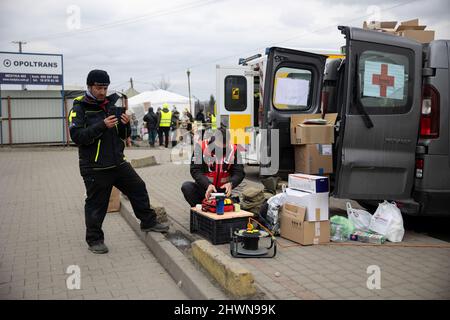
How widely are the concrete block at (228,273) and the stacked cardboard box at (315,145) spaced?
262cm

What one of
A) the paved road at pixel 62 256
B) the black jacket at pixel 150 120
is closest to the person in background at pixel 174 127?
the black jacket at pixel 150 120

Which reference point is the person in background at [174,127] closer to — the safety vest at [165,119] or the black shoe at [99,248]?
the safety vest at [165,119]

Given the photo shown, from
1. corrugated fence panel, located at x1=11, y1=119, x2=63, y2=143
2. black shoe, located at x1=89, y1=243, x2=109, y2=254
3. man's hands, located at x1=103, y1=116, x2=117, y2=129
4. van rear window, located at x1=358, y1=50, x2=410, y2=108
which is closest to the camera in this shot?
man's hands, located at x1=103, y1=116, x2=117, y2=129

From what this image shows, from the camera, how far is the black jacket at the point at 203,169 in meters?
5.54

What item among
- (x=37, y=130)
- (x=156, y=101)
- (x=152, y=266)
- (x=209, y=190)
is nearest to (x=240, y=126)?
(x=209, y=190)

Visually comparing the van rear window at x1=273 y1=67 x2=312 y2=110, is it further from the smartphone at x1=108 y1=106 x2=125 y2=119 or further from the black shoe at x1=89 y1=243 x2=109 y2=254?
Result: the black shoe at x1=89 y1=243 x2=109 y2=254

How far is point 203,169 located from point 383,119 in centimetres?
226

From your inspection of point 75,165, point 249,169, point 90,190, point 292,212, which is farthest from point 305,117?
point 75,165

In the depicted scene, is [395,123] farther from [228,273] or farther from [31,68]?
[31,68]

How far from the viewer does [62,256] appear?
199 inches

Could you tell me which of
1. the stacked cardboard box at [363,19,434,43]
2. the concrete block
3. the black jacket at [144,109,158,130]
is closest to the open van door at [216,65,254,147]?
the stacked cardboard box at [363,19,434,43]

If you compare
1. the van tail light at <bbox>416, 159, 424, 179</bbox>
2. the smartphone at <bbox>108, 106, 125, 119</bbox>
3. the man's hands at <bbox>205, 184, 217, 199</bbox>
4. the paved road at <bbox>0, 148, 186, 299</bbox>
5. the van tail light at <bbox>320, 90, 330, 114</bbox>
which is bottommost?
the paved road at <bbox>0, 148, 186, 299</bbox>

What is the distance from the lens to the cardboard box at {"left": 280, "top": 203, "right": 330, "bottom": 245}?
16.4 feet

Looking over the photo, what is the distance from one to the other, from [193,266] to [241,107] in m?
7.14
